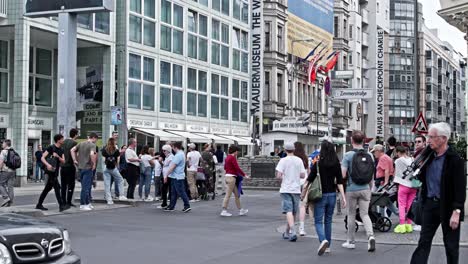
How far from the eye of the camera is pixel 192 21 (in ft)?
143

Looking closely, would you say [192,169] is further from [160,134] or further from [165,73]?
[165,73]

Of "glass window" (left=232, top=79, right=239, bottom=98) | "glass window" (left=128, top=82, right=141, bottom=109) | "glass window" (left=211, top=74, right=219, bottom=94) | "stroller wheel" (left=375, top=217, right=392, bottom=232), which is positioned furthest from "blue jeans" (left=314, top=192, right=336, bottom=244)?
"glass window" (left=232, top=79, right=239, bottom=98)

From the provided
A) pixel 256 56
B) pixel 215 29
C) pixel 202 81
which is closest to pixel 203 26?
pixel 215 29

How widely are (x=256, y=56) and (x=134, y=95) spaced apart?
15.6 meters

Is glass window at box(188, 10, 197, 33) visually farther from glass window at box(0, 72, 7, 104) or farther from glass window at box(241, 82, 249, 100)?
glass window at box(0, 72, 7, 104)

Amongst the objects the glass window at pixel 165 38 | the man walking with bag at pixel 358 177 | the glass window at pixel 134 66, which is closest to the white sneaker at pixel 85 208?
the man walking with bag at pixel 358 177

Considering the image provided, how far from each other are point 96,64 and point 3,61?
5368 mm

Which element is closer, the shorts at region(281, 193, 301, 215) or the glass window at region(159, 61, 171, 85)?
the shorts at region(281, 193, 301, 215)

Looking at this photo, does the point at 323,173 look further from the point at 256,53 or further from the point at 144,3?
the point at 256,53

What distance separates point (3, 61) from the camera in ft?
107

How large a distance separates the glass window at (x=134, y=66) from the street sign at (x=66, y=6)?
636 inches

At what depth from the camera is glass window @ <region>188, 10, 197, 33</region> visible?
4331cm

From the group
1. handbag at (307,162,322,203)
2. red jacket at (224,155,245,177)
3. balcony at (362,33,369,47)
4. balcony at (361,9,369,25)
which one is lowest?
handbag at (307,162,322,203)

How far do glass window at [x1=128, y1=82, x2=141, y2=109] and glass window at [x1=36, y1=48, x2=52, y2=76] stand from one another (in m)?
4.20
